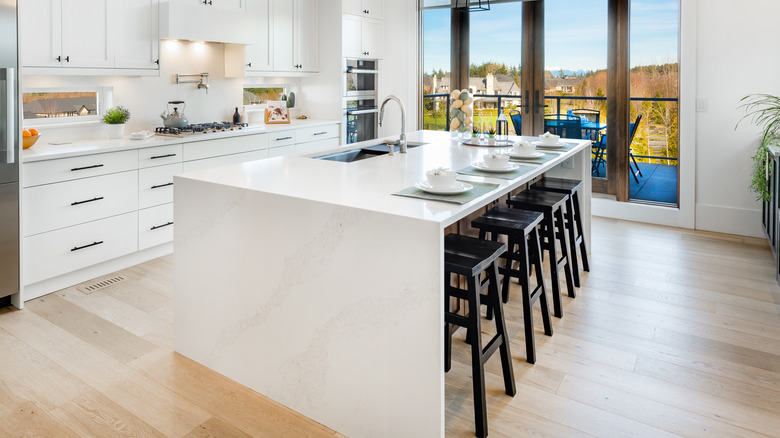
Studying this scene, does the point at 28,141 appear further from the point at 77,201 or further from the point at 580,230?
the point at 580,230

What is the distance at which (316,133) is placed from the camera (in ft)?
18.4

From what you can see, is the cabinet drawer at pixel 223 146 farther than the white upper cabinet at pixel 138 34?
Yes

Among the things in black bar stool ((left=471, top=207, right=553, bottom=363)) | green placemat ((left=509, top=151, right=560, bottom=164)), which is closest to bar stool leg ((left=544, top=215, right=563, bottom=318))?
black bar stool ((left=471, top=207, right=553, bottom=363))

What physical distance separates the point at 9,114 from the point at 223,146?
176 cm

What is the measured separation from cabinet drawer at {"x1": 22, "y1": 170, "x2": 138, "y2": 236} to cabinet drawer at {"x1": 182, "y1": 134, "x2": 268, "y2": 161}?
529 mm

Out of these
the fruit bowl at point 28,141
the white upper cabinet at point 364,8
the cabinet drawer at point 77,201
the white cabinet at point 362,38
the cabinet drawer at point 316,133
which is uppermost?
the white upper cabinet at point 364,8

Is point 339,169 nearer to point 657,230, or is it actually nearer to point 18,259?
point 18,259

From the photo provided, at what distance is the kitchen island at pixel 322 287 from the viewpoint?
1.82m

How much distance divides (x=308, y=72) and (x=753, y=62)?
4.23 meters

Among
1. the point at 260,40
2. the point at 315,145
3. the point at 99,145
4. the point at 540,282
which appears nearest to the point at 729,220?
the point at 540,282

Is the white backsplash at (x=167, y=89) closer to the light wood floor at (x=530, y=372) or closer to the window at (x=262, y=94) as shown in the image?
the window at (x=262, y=94)

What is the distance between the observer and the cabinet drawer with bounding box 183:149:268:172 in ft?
14.1

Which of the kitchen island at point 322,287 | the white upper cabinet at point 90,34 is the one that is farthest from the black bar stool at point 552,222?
the white upper cabinet at point 90,34

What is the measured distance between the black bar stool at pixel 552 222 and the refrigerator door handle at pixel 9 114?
2947 millimetres
